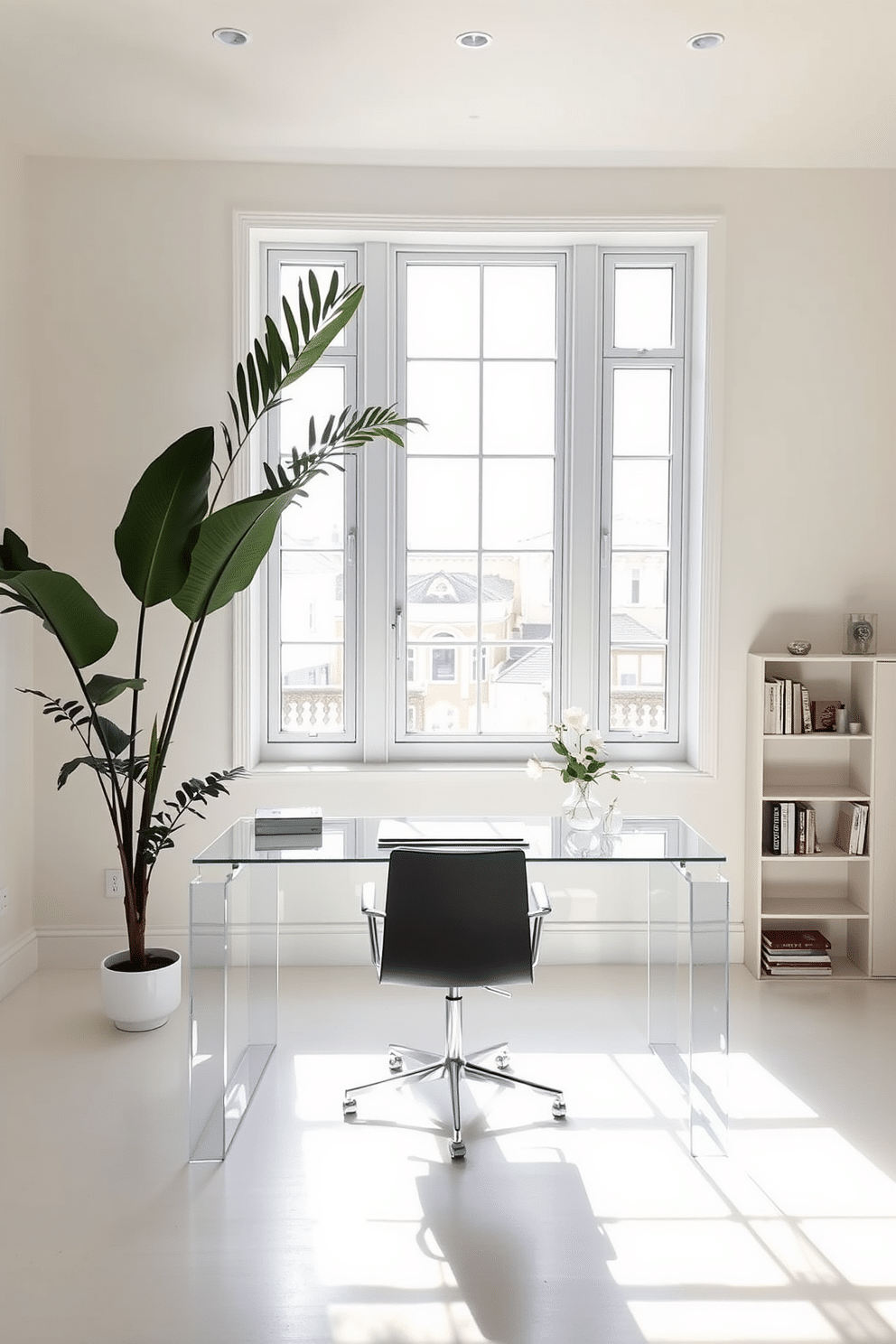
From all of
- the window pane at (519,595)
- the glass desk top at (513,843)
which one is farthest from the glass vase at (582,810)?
the window pane at (519,595)

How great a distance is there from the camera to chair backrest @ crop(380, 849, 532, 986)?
279cm

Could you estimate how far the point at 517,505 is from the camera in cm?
Answer: 455

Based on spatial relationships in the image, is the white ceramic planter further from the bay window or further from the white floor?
the bay window

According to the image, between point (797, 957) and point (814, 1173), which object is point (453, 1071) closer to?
point (814, 1173)

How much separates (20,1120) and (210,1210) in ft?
2.65

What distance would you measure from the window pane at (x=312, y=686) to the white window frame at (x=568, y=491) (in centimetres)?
10

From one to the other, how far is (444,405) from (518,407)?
1.04 ft

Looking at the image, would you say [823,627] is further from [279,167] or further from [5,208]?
[5,208]

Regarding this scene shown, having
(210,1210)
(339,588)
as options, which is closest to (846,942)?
(339,588)

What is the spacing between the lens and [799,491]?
4328 millimetres

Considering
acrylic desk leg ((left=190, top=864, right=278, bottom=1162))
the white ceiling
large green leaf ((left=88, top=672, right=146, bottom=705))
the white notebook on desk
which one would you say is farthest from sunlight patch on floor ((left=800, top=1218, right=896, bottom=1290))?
the white ceiling

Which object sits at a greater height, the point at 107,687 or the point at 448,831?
the point at 107,687

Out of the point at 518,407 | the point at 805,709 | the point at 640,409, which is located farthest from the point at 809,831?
the point at 518,407

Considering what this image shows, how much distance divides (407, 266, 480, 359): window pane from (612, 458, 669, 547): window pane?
32.4 inches
